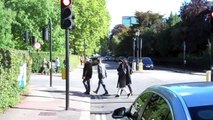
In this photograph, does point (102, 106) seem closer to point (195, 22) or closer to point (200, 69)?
point (200, 69)

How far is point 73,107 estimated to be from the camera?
1656cm

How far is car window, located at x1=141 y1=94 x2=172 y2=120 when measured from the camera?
447 cm

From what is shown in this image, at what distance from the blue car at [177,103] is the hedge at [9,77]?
845 cm

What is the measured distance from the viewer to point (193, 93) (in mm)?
4512

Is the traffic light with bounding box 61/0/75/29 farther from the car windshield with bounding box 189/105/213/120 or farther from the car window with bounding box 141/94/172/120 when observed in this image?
the car windshield with bounding box 189/105/213/120

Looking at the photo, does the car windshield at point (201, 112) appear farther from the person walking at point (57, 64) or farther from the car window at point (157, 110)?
the person walking at point (57, 64)

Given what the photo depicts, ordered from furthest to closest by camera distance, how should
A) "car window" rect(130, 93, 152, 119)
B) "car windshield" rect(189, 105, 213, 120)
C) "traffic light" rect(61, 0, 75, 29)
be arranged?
"traffic light" rect(61, 0, 75, 29)
"car window" rect(130, 93, 152, 119)
"car windshield" rect(189, 105, 213, 120)

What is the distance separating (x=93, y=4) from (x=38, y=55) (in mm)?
23174

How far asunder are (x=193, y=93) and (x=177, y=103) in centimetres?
29

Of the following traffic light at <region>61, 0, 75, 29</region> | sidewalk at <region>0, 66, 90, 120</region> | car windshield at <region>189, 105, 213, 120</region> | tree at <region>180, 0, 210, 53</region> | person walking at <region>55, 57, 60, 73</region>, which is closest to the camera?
car windshield at <region>189, 105, 213, 120</region>

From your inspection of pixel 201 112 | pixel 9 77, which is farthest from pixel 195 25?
pixel 201 112

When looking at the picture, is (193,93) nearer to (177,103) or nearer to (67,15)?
(177,103)

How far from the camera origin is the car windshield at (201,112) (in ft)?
13.1

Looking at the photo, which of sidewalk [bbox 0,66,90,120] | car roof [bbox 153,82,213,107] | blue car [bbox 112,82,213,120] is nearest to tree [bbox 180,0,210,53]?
sidewalk [bbox 0,66,90,120]
